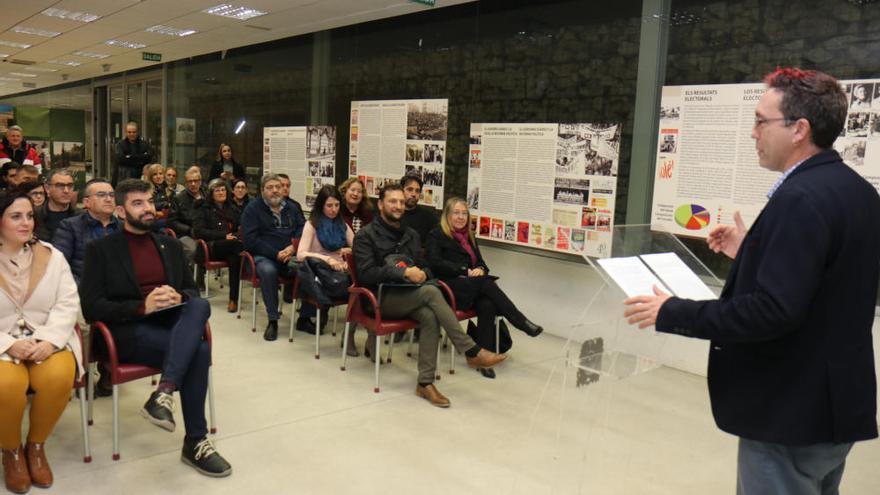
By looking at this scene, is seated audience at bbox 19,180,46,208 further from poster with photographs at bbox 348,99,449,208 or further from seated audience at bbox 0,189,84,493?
poster with photographs at bbox 348,99,449,208

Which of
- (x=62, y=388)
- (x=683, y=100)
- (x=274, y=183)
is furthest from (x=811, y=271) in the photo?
(x=274, y=183)

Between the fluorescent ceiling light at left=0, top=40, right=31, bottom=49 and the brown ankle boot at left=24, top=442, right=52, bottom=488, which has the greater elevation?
the fluorescent ceiling light at left=0, top=40, right=31, bottom=49

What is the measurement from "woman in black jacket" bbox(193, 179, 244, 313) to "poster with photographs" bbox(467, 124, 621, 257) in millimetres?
2384

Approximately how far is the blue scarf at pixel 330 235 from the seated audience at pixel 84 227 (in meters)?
1.72

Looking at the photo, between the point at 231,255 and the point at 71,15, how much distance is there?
4.41 meters

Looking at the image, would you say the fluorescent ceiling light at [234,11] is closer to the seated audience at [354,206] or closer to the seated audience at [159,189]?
the seated audience at [159,189]

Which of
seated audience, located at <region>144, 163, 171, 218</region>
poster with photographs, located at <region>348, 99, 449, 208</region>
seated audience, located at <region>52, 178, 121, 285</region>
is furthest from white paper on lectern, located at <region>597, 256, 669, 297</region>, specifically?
seated audience, located at <region>144, 163, 171, 218</region>

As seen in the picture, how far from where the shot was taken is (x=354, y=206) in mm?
5969

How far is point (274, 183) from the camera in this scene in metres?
5.90

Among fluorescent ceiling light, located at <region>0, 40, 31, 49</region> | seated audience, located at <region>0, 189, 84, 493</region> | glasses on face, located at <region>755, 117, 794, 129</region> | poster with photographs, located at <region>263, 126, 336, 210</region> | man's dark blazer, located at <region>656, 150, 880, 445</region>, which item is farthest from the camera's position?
fluorescent ceiling light, located at <region>0, 40, 31, 49</region>

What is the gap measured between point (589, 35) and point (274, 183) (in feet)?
9.91

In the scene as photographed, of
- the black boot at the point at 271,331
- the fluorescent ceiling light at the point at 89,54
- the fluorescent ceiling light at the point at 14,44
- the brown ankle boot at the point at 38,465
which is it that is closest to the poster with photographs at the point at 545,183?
the black boot at the point at 271,331

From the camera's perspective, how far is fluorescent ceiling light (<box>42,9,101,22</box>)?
811 cm

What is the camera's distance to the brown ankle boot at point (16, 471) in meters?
2.83
